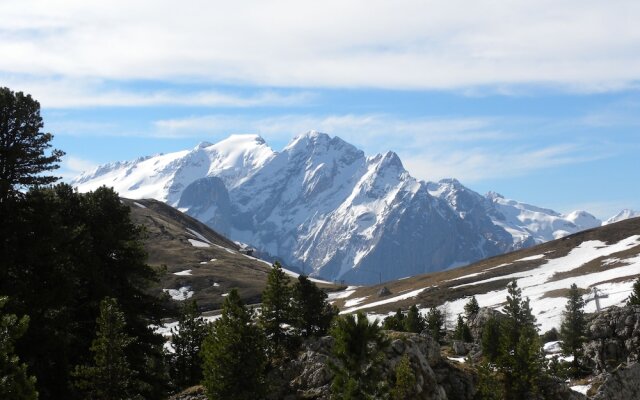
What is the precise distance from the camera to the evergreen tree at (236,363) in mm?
41844

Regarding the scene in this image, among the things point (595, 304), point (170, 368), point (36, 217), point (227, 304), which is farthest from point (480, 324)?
point (36, 217)

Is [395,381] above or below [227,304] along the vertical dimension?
below

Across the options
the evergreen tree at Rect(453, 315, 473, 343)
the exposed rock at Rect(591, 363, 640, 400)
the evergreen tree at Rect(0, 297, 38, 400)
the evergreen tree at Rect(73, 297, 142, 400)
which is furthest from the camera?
the evergreen tree at Rect(453, 315, 473, 343)

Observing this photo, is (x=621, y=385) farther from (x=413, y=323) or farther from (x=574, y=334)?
(x=413, y=323)

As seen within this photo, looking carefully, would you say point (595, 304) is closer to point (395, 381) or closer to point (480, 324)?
point (480, 324)

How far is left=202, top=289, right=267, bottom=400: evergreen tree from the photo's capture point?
1647 inches

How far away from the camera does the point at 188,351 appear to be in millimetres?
61000

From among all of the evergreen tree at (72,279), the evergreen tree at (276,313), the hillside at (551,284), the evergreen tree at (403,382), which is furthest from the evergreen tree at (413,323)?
the evergreen tree at (72,279)

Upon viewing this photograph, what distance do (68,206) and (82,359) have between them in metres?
10.7

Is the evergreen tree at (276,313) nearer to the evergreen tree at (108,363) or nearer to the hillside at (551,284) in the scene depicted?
the evergreen tree at (108,363)

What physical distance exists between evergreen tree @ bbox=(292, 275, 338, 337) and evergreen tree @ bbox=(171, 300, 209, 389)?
11838 millimetres

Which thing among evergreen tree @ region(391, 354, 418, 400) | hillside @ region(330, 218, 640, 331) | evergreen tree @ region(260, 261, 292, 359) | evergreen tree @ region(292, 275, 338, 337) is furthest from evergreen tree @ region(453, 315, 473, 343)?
evergreen tree @ region(260, 261, 292, 359)

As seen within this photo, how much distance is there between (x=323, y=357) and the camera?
4834 centimetres

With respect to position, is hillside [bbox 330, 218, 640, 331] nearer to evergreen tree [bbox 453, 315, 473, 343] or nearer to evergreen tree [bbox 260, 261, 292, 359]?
evergreen tree [bbox 453, 315, 473, 343]
